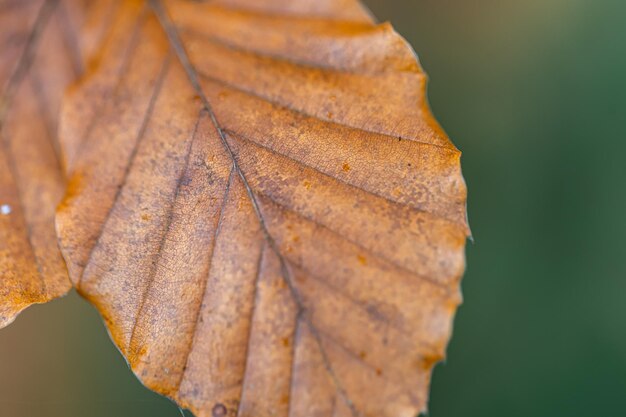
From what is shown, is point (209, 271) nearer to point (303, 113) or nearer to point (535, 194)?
point (303, 113)

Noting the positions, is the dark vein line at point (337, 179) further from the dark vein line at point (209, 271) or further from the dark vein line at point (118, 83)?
the dark vein line at point (118, 83)

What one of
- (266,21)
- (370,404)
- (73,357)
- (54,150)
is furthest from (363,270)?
(73,357)

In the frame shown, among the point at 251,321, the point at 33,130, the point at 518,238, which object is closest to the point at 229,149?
the point at 251,321

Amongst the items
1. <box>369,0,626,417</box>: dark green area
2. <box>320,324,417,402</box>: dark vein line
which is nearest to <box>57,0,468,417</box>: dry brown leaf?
<box>320,324,417,402</box>: dark vein line

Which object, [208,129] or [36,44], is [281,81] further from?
[36,44]

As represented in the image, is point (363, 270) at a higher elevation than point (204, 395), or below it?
higher

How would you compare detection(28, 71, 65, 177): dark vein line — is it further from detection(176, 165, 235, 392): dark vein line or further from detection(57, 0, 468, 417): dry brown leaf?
detection(176, 165, 235, 392): dark vein line

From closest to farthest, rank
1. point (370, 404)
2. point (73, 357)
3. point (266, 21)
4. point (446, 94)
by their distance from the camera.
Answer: point (370, 404) → point (266, 21) → point (446, 94) → point (73, 357)
